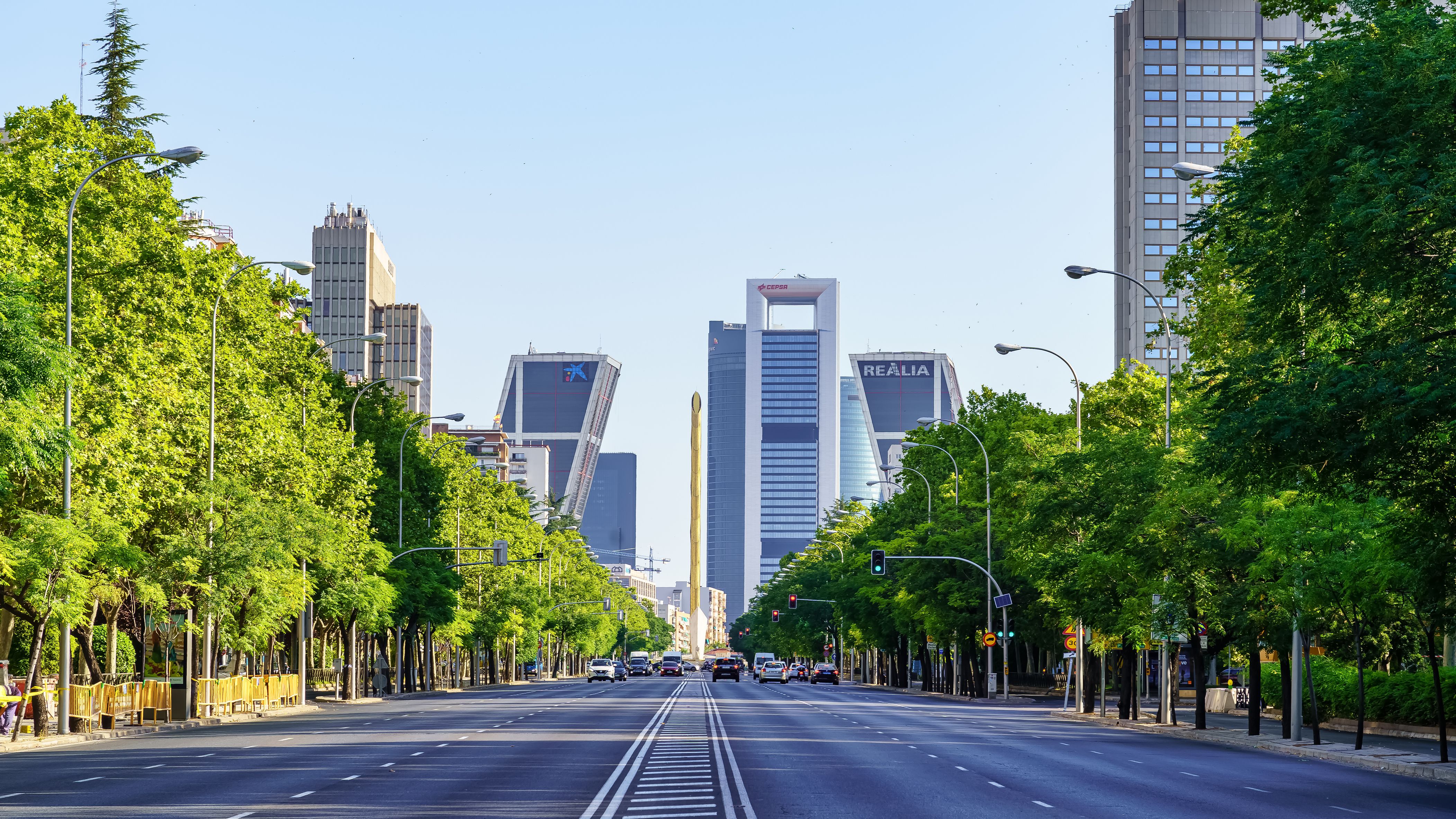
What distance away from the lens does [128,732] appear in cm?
4325

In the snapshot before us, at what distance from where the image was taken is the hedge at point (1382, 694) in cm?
4331

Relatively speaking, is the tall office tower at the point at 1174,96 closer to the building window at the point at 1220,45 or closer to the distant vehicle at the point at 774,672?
the building window at the point at 1220,45

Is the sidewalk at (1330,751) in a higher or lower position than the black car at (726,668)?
higher

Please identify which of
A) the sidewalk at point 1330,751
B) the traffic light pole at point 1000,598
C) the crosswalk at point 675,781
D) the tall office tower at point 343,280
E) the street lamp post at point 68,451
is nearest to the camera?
the crosswalk at point 675,781

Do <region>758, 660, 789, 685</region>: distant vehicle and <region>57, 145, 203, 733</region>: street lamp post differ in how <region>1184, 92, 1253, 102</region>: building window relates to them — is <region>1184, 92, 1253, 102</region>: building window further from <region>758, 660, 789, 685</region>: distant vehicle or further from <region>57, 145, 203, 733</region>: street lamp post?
<region>57, 145, 203, 733</region>: street lamp post

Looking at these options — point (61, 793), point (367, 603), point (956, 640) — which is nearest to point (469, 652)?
point (956, 640)

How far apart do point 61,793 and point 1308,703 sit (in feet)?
136

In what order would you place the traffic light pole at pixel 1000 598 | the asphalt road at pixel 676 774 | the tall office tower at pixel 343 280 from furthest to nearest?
the tall office tower at pixel 343 280
the traffic light pole at pixel 1000 598
the asphalt road at pixel 676 774

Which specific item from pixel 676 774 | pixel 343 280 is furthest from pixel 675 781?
pixel 343 280

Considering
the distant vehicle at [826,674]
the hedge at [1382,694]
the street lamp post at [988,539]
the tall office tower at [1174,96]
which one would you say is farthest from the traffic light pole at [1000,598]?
the tall office tower at [1174,96]

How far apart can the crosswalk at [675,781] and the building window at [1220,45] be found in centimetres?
13016

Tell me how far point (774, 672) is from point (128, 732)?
296 ft

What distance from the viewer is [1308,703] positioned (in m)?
53.6

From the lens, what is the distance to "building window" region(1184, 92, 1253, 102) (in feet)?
523
